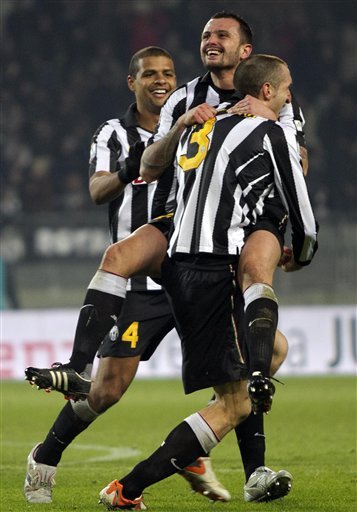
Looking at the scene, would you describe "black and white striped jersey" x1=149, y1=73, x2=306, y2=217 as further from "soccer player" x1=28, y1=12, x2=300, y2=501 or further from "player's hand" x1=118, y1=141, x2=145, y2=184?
"player's hand" x1=118, y1=141, x2=145, y2=184

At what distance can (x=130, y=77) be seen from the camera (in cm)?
659

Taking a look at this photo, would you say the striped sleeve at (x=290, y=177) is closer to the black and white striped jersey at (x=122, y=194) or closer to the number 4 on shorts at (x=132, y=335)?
the number 4 on shorts at (x=132, y=335)

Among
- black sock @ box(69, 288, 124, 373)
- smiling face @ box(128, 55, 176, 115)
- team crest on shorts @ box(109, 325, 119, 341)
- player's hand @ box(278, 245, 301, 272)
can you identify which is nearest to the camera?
black sock @ box(69, 288, 124, 373)

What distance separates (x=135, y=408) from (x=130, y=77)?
5.36m

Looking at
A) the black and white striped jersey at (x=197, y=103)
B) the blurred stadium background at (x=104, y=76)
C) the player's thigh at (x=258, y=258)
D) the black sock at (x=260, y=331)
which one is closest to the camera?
the black sock at (x=260, y=331)

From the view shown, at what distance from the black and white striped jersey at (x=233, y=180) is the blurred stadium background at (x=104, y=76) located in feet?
32.6

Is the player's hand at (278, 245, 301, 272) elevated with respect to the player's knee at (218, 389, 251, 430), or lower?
elevated

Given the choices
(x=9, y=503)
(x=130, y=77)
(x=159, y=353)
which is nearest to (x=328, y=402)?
(x=159, y=353)

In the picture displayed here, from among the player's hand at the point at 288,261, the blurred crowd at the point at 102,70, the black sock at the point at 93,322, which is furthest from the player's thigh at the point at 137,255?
the blurred crowd at the point at 102,70

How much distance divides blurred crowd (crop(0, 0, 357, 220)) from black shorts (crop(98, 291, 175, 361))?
35.5ft

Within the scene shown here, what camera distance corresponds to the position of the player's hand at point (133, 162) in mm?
5531

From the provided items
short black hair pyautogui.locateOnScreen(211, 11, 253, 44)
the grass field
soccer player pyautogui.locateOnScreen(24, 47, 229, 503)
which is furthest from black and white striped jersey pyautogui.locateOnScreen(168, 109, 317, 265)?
the grass field

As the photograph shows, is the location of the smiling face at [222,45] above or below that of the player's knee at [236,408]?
above

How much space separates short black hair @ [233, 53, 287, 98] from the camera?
4855mm
